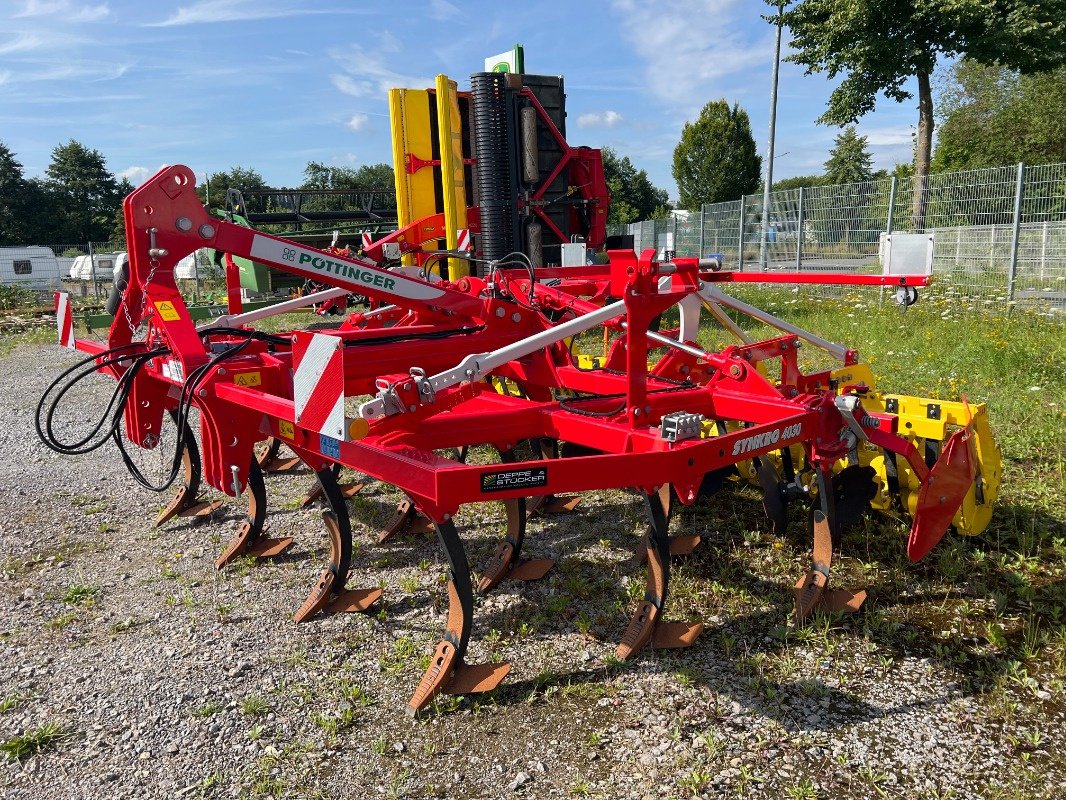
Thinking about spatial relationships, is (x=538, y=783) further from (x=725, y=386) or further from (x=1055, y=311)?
(x=1055, y=311)

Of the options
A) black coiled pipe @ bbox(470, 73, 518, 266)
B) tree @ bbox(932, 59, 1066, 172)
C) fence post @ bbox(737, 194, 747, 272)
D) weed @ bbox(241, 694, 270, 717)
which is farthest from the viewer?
tree @ bbox(932, 59, 1066, 172)

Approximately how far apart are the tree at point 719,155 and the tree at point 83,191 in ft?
115

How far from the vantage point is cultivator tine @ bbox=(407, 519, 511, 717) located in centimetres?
293

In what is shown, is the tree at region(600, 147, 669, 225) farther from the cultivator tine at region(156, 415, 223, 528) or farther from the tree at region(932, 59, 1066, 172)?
the cultivator tine at region(156, 415, 223, 528)

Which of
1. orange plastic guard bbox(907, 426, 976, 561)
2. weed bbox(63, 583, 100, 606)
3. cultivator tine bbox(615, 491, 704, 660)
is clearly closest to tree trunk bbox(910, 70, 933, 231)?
orange plastic guard bbox(907, 426, 976, 561)

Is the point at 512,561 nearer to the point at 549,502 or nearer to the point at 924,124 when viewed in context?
the point at 549,502

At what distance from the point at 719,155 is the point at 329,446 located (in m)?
44.9

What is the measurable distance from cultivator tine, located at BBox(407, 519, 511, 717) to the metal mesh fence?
6.66 m

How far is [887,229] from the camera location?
41.5 ft

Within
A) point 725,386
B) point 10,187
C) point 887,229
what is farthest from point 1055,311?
point 10,187

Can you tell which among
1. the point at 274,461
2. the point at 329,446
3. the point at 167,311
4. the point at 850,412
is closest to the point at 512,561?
the point at 329,446

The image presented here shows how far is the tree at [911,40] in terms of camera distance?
1451cm

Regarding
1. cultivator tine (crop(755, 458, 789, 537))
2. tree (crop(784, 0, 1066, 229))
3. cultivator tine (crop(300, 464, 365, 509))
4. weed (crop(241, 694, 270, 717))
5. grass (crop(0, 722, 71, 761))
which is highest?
tree (crop(784, 0, 1066, 229))

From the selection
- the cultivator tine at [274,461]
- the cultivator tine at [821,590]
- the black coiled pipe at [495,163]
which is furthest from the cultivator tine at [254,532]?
the black coiled pipe at [495,163]
